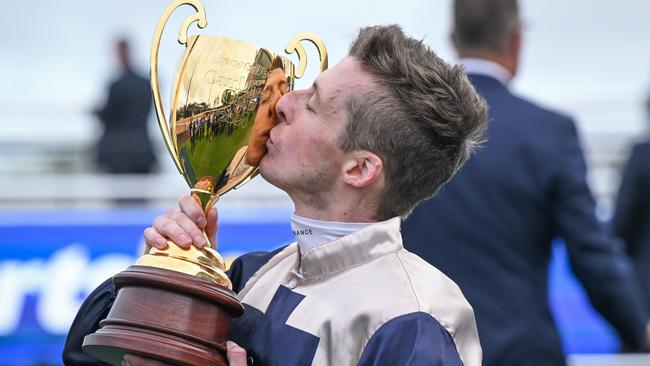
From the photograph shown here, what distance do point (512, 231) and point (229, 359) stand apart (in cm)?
128

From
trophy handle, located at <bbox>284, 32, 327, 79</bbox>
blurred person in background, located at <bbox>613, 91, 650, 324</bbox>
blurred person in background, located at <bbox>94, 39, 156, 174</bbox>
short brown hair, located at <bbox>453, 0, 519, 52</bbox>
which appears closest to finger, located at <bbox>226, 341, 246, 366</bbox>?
trophy handle, located at <bbox>284, 32, 327, 79</bbox>

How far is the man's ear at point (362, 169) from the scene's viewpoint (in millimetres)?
2238

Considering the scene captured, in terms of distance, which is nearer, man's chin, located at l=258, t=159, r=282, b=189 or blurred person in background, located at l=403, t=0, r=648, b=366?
man's chin, located at l=258, t=159, r=282, b=189

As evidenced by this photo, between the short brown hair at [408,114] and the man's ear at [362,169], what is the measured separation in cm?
1

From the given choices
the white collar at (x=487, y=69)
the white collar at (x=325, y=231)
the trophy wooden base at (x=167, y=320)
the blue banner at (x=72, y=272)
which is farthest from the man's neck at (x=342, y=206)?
the blue banner at (x=72, y=272)

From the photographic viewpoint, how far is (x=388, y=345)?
2020 mm

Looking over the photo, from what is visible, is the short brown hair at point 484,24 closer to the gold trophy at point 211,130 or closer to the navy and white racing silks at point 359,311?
the gold trophy at point 211,130

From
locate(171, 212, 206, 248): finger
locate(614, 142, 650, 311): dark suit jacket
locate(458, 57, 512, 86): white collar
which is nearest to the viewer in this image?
locate(171, 212, 206, 248): finger

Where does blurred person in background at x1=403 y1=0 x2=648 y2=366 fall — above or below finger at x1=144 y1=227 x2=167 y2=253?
below

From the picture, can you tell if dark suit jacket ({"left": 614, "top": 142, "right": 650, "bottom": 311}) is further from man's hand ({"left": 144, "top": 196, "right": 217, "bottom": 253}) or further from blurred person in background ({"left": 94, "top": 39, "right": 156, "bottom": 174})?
blurred person in background ({"left": 94, "top": 39, "right": 156, "bottom": 174})

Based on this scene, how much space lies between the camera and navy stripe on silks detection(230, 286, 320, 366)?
83.1 inches

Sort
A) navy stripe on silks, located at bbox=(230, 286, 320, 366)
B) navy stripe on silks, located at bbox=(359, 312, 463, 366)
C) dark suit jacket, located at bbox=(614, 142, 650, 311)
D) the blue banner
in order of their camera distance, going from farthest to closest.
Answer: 1. the blue banner
2. dark suit jacket, located at bbox=(614, 142, 650, 311)
3. navy stripe on silks, located at bbox=(230, 286, 320, 366)
4. navy stripe on silks, located at bbox=(359, 312, 463, 366)

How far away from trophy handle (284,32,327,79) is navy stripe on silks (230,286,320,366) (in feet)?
1.45

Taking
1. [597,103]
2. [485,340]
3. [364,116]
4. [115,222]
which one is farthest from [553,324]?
[597,103]
